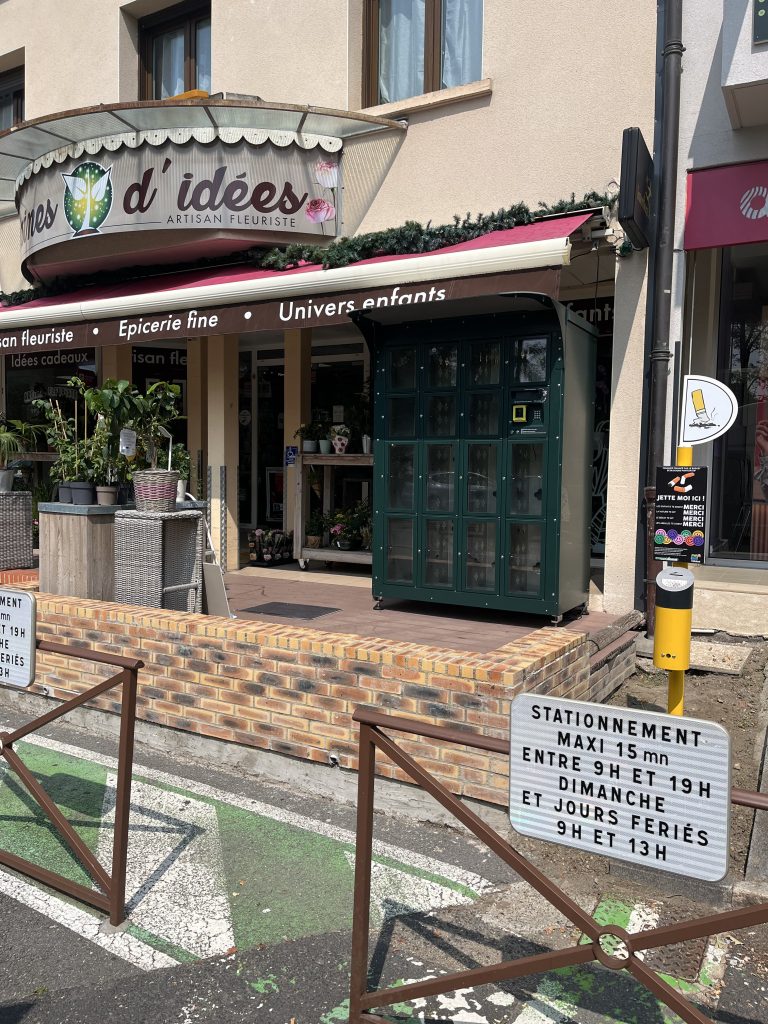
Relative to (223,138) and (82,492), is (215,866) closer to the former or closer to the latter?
(82,492)

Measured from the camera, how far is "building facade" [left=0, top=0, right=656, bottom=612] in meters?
7.04

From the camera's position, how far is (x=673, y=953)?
318cm

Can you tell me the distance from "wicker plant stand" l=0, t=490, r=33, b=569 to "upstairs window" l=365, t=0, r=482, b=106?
5389 mm

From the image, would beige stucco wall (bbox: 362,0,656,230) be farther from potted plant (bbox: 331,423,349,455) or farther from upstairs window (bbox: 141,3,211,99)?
upstairs window (bbox: 141,3,211,99)

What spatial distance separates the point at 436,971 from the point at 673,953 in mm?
918

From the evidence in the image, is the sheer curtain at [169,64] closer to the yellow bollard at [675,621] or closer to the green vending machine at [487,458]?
the green vending machine at [487,458]

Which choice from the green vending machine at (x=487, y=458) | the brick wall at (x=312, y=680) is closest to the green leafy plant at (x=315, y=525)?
the green vending machine at (x=487, y=458)

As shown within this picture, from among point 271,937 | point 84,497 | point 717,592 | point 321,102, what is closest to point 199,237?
point 321,102

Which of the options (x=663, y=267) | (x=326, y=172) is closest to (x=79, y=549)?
(x=326, y=172)

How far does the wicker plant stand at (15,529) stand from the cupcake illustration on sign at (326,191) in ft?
13.1

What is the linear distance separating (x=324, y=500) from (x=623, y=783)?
7.61 m

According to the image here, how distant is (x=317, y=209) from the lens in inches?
336

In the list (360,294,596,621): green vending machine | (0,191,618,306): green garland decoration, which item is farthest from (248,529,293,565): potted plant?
(0,191,618,306): green garland decoration

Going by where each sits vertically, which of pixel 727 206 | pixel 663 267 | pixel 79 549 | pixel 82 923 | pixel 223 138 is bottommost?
pixel 82 923
